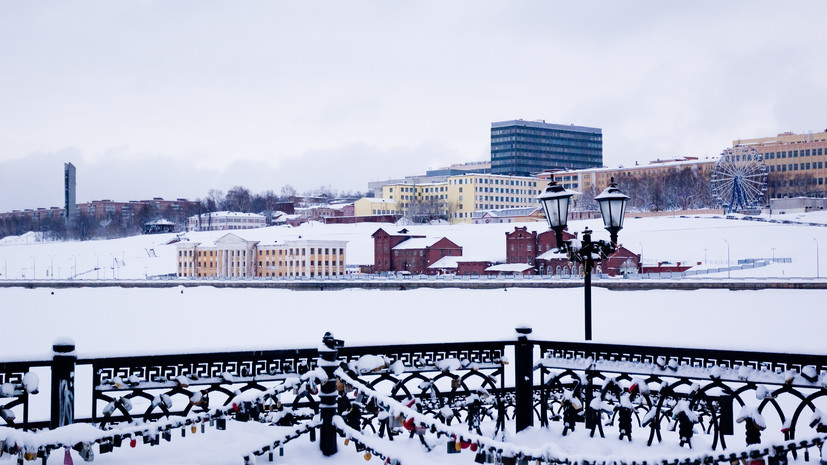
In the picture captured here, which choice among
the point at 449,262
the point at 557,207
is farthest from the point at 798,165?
the point at 557,207

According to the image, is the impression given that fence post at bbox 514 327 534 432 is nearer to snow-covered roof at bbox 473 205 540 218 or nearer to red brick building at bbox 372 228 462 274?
red brick building at bbox 372 228 462 274

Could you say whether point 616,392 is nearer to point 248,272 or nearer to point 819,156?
point 248,272

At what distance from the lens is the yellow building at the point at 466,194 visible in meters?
160

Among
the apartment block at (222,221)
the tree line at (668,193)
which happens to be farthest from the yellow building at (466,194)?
the apartment block at (222,221)

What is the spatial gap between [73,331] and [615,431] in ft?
148

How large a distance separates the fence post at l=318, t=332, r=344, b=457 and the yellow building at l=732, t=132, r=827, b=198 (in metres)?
129

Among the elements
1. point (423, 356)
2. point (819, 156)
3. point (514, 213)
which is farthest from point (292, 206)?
point (423, 356)

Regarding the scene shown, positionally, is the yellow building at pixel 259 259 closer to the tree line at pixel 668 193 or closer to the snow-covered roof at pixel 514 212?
the snow-covered roof at pixel 514 212

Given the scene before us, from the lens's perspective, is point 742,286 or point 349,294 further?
point 349,294

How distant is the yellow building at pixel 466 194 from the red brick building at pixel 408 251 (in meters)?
52.2

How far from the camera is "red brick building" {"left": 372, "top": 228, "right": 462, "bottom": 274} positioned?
3836 inches

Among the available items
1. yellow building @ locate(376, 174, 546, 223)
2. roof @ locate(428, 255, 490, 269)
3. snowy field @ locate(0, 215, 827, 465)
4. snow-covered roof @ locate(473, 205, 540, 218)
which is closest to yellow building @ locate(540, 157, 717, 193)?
yellow building @ locate(376, 174, 546, 223)

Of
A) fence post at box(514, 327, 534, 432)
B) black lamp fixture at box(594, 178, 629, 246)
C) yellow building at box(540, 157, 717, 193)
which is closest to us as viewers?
fence post at box(514, 327, 534, 432)

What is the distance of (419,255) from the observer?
97.6 meters
